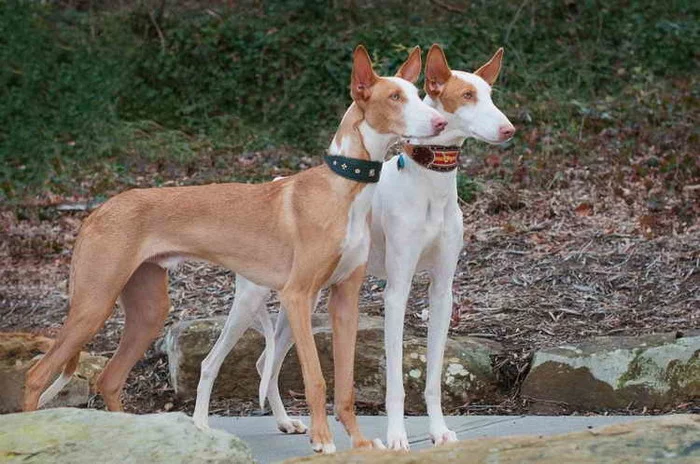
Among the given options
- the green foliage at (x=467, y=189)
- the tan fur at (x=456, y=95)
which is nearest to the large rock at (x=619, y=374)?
the tan fur at (x=456, y=95)

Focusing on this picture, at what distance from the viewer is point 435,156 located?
18.8ft

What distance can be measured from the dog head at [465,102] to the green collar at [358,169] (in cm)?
43

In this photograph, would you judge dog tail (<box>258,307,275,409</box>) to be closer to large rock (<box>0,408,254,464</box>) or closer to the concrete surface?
the concrete surface

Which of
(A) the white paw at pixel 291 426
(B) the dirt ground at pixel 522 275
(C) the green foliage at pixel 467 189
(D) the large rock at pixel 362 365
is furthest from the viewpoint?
(C) the green foliage at pixel 467 189

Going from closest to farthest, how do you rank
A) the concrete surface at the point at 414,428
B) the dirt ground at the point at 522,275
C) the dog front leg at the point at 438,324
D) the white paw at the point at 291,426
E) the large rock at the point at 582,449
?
the large rock at the point at 582,449
the dog front leg at the point at 438,324
the concrete surface at the point at 414,428
the white paw at the point at 291,426
the dirt ground at the point at 522,275

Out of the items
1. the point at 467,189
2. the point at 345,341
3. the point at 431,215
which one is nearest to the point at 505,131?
the point at 431,215

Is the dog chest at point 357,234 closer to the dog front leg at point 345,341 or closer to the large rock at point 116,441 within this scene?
the dog front leg at point 345,341

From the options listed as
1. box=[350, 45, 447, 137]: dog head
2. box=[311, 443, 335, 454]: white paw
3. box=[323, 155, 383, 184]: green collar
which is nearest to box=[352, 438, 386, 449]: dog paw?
box=[311, 443, 335, 454]: white paw

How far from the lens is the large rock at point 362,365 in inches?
277

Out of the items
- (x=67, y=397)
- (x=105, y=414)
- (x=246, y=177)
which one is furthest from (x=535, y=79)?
(x=105, y=414)

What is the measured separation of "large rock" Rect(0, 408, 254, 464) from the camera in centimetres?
397

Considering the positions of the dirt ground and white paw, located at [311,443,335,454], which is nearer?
white paw, located at [311,443,335,454]

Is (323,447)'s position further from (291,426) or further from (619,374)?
(619,374)

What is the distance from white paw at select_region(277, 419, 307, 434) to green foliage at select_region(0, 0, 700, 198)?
6.81 m
